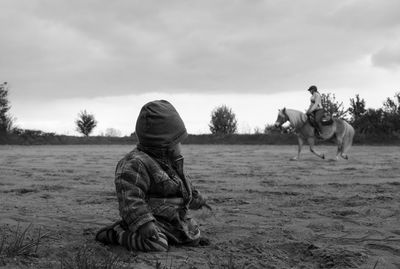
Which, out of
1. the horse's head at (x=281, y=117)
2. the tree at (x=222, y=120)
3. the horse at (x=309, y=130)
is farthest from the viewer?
the tree at (x=222, y=120)

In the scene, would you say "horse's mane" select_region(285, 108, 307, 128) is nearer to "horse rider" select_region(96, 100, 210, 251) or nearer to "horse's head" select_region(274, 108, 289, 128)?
"horse's head" select_region(274, 108, 289, 128)

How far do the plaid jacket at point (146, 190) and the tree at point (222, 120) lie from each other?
56031 mm

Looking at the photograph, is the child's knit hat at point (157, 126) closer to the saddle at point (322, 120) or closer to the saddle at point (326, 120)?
the saddle at point (322, 120)

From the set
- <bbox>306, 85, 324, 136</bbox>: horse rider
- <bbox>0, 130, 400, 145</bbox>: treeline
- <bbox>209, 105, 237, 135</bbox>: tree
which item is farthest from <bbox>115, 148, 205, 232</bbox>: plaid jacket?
<bbox>209, 105, 237, 135</bbox>: tree

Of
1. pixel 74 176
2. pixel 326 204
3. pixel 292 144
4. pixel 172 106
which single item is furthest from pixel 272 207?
pixel 292 144

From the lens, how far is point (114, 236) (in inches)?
144

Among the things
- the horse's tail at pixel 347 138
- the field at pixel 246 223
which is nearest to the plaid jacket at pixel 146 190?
the field at pixel 246 223

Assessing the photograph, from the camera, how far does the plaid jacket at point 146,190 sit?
3508mm

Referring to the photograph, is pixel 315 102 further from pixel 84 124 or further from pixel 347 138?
→ pixel 84 124

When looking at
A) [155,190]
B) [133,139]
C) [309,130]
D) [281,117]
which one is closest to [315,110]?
[309,130]

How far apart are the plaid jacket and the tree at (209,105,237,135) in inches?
2206

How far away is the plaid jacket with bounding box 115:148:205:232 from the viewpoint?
3.51m

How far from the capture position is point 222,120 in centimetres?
6138

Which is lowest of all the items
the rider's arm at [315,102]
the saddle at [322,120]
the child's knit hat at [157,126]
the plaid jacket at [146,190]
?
the plaid jacket at [146,190]
